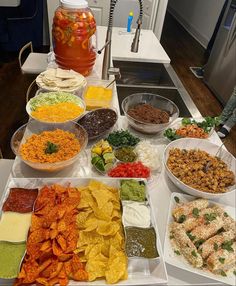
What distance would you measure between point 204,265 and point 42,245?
51 cm

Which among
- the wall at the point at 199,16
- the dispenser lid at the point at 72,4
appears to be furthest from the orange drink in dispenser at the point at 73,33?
the wall at the point at 199,16

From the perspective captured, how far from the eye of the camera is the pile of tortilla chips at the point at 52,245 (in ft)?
2.41

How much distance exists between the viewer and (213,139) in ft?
4.57

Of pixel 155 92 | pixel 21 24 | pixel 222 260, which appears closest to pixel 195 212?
pixel 222 260

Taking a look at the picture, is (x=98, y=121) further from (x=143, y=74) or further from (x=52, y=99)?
(x=143, y=74)

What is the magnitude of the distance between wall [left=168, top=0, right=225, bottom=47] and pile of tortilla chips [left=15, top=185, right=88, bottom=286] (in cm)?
473

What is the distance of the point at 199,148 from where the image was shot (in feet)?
4.13

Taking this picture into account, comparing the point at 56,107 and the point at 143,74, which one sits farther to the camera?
the point at 143,74

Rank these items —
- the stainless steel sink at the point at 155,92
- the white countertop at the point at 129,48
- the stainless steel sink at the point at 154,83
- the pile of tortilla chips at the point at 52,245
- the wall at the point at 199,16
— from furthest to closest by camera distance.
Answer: the wall at the point at 199,16, the white countertop at the point at 129,48, the stainless steel sink at the point at 155,92, the stainless steel sink at the point at 154,83, the pile of tortilla chips at the point at 52,245

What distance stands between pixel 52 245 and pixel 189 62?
4.27m

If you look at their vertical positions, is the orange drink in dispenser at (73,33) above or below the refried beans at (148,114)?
above

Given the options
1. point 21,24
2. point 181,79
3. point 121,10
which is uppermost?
point 121,10

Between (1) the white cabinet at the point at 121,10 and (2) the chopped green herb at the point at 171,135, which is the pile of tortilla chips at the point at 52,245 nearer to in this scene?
(2) the chopped green herb at the point at 171,135

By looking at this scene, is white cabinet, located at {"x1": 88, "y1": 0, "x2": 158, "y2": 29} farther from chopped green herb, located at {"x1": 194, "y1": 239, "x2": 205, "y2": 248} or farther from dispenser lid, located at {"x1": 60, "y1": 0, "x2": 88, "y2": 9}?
chopped green herb, located at {"x1": 194, "y1": 239, "x2": 205, "y2": 248}
